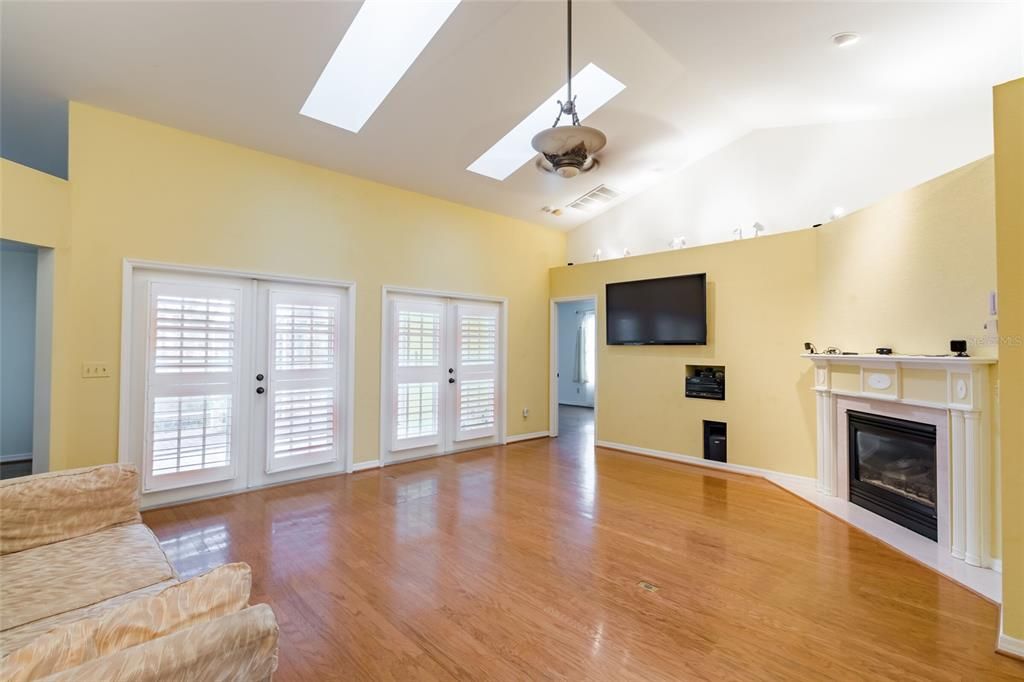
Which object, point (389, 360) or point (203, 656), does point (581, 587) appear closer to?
point (203, 656)

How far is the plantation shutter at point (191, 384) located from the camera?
3596 millimetres

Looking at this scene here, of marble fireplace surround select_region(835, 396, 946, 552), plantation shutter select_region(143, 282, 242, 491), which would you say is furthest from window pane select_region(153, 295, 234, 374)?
marble fireplace surround select_region(835, 396, 946, 552)

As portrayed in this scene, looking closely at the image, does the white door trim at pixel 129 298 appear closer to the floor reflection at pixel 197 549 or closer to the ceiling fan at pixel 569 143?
the floor reflection at pixel 197 549

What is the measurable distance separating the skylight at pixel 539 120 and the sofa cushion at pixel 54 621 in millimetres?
3891

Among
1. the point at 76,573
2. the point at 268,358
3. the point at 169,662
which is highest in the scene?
the point at 268,358

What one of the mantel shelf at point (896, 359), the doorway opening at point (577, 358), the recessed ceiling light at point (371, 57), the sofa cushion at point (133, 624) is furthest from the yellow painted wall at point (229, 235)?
the doorway opening at point (577, 358)

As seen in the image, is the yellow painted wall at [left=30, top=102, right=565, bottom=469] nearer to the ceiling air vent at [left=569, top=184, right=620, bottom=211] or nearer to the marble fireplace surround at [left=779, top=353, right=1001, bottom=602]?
the ceiling air vent at [left=569, top=184, right=620, bottom=211]

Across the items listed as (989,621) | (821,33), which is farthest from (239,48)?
(989,621)

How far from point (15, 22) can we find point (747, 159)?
20.2ft

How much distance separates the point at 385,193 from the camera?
4965 millimetres

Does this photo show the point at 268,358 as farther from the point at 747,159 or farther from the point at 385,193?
the point at 747,159

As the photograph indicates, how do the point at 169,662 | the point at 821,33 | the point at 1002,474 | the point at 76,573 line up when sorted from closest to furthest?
the point at 169,662
the point at 76,573
the point at 1002,474
the point at 821,33

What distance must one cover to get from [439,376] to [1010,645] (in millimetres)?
4813

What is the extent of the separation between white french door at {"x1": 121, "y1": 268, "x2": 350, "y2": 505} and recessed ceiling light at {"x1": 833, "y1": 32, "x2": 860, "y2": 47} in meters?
4.64
